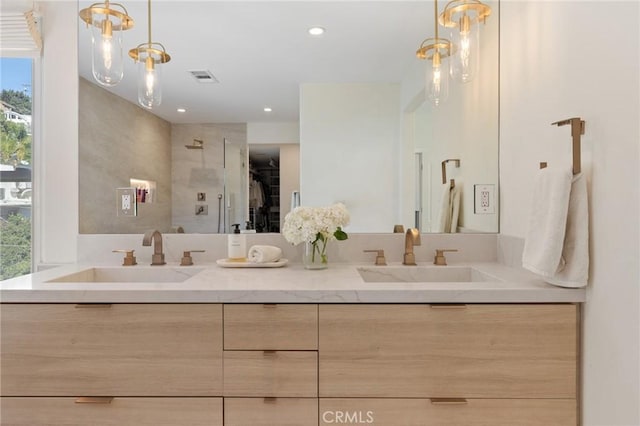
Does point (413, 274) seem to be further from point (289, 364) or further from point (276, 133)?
point (276, 133)

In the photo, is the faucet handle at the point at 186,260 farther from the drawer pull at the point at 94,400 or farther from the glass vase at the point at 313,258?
the drawer pull at the point at 94,400

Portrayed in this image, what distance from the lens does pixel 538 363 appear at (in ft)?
4.26

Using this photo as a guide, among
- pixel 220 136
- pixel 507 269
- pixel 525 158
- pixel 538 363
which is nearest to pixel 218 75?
pixel 220 136

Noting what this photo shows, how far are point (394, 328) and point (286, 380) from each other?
39cm

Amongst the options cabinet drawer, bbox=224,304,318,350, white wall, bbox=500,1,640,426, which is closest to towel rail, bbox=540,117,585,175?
white wall, bbox=500,1,640,426

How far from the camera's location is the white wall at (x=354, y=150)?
1.97 metres

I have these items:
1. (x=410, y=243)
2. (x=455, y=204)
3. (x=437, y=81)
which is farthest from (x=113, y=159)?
(x=455, y=204)

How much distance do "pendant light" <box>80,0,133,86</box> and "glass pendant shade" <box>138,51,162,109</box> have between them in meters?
0.14

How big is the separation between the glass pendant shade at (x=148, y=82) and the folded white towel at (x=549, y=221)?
1698 mm

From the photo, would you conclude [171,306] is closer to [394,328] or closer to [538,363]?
[394,328]

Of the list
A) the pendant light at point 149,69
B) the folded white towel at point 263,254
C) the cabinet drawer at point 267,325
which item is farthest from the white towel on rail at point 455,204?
Result: the pendant light at point 149,69

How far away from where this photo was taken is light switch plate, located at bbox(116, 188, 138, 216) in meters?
1.96

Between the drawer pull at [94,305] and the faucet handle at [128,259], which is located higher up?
the faucet handle at [128,259]

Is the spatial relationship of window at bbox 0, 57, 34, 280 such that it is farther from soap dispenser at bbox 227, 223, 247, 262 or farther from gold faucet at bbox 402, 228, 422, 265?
gold faucet at bbox 402, 228, 422, 265
